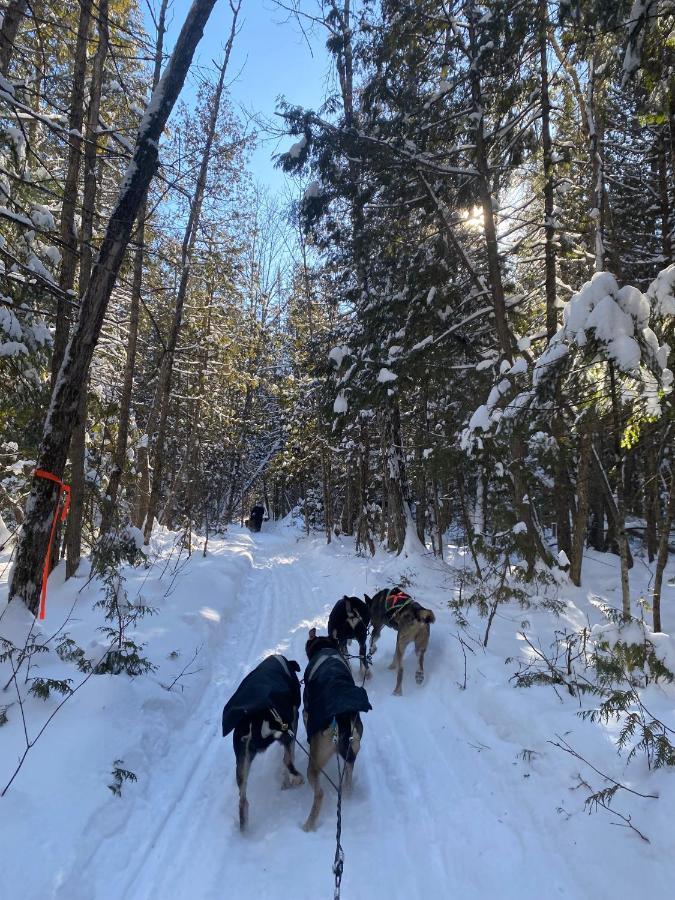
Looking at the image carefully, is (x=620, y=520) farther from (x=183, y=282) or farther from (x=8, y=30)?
(x=183, y=282)

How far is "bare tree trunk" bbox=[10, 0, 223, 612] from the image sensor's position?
4.97 meters

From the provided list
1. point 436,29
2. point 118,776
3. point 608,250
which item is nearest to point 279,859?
point 118,776

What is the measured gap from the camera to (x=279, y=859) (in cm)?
330

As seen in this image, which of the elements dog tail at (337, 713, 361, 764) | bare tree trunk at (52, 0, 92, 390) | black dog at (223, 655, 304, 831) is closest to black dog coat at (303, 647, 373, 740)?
dog tail at (337, 713, 361, 764)

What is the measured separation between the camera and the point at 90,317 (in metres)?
4.98

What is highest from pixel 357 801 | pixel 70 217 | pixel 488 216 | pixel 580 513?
pixel 488 216

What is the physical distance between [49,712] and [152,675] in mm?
1371

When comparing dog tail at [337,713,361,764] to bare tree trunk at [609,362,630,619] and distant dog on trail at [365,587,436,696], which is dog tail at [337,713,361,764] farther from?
bare tree trunk at [609,362,630,619]

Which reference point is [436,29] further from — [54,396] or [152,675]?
[152,675]

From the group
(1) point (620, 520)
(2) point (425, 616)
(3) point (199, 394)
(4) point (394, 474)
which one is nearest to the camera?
(2) point (425, 616)

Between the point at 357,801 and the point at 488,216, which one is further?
the point at 488,216

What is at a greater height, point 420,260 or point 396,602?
point 420,260

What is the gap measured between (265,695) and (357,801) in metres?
Result: 1.17

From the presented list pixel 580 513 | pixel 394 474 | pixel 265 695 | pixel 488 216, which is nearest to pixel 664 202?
pixel 488 216
